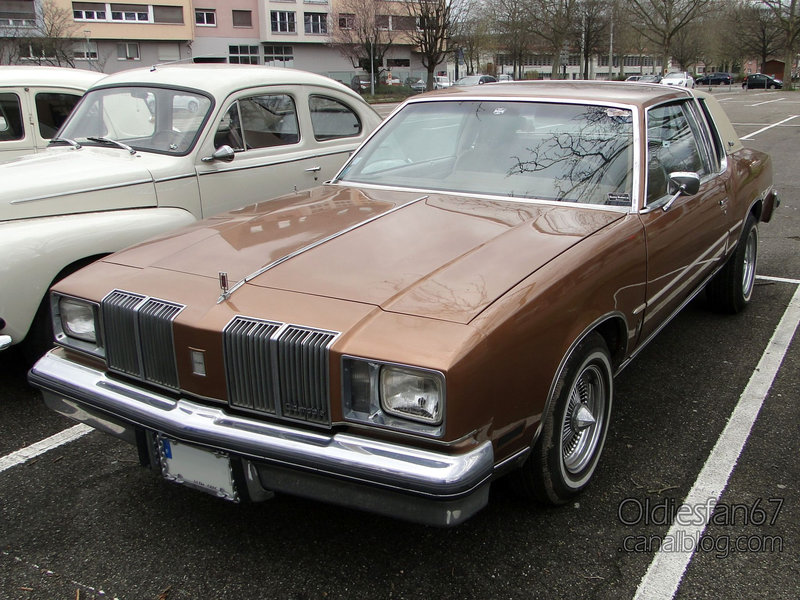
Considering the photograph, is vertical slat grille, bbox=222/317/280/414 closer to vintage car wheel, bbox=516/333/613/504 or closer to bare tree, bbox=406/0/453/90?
vintage car wheel, bbox=516/333/613/504

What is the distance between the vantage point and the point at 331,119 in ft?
19.7

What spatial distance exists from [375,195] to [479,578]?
78.2 inches

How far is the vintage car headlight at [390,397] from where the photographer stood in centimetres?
218

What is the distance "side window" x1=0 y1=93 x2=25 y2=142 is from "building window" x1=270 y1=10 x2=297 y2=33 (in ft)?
201

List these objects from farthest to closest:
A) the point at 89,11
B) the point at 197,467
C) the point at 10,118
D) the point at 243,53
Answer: the point at 243,53 → the point at 89,11 → the point at 10,118 → the point at 197,467

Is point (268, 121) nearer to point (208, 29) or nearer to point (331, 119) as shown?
point (331, 119)

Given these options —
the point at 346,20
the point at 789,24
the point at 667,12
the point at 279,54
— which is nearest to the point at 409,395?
the point at 789,24

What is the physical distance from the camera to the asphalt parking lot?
8.18ft

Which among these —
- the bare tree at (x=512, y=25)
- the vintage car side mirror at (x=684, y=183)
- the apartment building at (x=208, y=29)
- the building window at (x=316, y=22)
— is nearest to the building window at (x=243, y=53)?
the apartment building at (x=208, y=29)

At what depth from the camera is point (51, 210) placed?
13.8ft

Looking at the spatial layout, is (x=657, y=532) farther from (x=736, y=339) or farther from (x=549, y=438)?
(x=736, y=339)

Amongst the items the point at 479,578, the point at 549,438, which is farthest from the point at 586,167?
the point at 479,578

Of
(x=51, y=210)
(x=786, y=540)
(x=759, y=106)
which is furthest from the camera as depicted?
(x=759, y=106)

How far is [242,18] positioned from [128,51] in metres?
10.6
